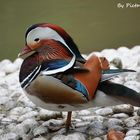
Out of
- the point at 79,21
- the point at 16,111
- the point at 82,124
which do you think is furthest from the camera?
the point at 79,21

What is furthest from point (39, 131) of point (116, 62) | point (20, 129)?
point (116, 62)

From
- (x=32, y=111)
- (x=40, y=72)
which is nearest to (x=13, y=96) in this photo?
(x=32, y=111)

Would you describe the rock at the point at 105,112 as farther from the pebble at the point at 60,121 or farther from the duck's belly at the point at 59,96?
the duck's belly at the point at 59,96

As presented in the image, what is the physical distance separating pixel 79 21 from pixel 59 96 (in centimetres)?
327

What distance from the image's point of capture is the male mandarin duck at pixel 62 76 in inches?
88.6

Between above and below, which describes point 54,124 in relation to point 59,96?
below

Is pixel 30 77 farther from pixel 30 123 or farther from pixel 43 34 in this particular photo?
pixel 30 123

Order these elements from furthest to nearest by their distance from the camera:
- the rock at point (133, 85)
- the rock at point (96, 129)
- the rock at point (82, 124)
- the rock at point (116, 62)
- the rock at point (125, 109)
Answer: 1. the rock at point (116, 62)
2. the rock at point (133, 85)
3. the rock at point (125, 109)
4. the rock at point (82, 124)
5. the rock at point (96, 129)

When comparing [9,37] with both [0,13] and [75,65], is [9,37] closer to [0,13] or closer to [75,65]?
[0,13]

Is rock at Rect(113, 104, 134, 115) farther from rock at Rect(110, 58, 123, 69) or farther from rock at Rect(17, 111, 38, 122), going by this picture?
rock at Rect(110, 58, 123, 69)

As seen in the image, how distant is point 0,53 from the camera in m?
4.83

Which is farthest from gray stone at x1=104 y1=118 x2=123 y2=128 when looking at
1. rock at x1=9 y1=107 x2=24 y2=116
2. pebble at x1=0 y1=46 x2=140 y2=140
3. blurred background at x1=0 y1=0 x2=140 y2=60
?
blurred background at x1=0 y1=0 x2=140 y2=60

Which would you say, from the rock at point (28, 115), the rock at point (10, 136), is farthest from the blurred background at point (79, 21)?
the rock at point (10, 136)

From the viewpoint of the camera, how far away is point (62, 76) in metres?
2.27
